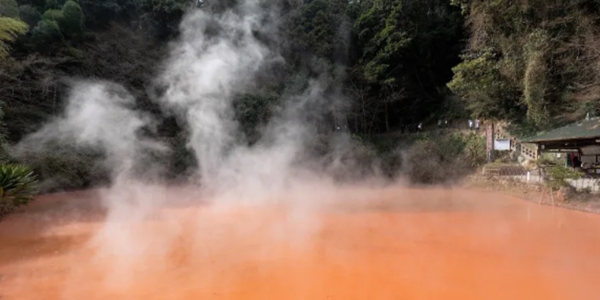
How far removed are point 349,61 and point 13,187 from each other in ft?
50.7

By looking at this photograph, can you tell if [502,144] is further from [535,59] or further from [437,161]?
[535,59]

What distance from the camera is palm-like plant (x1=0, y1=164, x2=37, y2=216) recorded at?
23.3ft

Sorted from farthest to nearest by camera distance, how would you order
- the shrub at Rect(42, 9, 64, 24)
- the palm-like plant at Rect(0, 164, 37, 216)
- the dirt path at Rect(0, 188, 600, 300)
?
1. the shrub at Rect(42, 9, 64, 24)
2. the palm-like plant at Rect(0, 164, 37, 216)
3. the dirt path at Rect(0, 188, 600, 300)

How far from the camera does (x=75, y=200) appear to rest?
36.3 ft

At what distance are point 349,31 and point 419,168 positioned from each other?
26.7 ft

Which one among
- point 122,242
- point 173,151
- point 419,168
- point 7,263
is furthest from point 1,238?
point 419,168

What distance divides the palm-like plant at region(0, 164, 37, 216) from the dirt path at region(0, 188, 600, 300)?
55cm

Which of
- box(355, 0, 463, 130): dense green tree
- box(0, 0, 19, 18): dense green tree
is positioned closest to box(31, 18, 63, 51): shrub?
box(0, 0, 19, 18): dense green tree

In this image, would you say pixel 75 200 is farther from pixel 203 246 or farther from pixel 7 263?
pixel 203 246

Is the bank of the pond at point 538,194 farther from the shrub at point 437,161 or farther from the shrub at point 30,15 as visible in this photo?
the shrub at point 30,15

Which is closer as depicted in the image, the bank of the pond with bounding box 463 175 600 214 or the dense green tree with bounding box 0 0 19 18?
the bank of the pond with bounding box 463 175 600 214

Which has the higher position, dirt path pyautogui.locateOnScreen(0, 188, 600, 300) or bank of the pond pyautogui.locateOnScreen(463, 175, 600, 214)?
bank of the pond pyautogui.locateOnScreen(463, 175, 600, 214)

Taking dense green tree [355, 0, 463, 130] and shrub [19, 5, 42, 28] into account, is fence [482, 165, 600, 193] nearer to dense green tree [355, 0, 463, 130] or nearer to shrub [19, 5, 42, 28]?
dense green tree [355, 0, 463, 130]

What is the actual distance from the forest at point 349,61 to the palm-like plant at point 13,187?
129 inches
